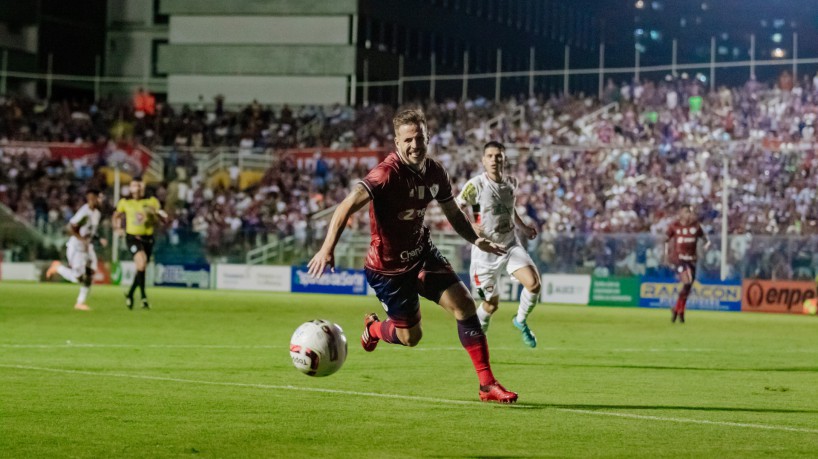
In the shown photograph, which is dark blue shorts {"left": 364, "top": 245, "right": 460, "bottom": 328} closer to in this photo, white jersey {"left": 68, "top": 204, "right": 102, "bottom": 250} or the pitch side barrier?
white jersey {"left": 68, "top": 204, "right": 102, "bottom": 250}

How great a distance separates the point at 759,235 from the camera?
112 ft

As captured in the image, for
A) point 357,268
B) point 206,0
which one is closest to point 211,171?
point 357,268

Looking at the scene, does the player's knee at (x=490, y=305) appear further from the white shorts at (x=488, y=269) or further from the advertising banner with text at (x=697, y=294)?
the advertising banner with text at (x=697, y=294)

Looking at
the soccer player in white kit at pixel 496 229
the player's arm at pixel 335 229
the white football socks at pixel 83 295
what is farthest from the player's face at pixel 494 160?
the white football socks at pixel 83 295

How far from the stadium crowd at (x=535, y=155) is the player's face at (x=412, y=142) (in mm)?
25715

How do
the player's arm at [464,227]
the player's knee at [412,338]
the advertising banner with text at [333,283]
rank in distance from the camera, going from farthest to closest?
1. the advertising banner with text at [333,283]
2. the player's knee at [412,338]
3. the player's arm at [464,227]

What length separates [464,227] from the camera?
37.8 feet

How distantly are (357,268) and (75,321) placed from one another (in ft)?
56.8

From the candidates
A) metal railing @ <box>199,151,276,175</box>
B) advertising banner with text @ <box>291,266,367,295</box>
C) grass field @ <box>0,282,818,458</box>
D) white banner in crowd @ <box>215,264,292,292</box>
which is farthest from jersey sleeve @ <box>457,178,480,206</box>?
metal railing @ <box>199,151,276,175</box>

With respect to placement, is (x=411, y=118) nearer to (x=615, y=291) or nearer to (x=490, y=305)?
(x=490, y=305)

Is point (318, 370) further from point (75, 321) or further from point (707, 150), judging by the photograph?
point (707, 150)

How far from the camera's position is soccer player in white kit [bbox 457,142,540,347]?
16781mm

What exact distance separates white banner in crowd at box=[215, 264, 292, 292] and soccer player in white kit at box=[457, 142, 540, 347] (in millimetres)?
24003

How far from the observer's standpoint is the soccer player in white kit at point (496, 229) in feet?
55.1
